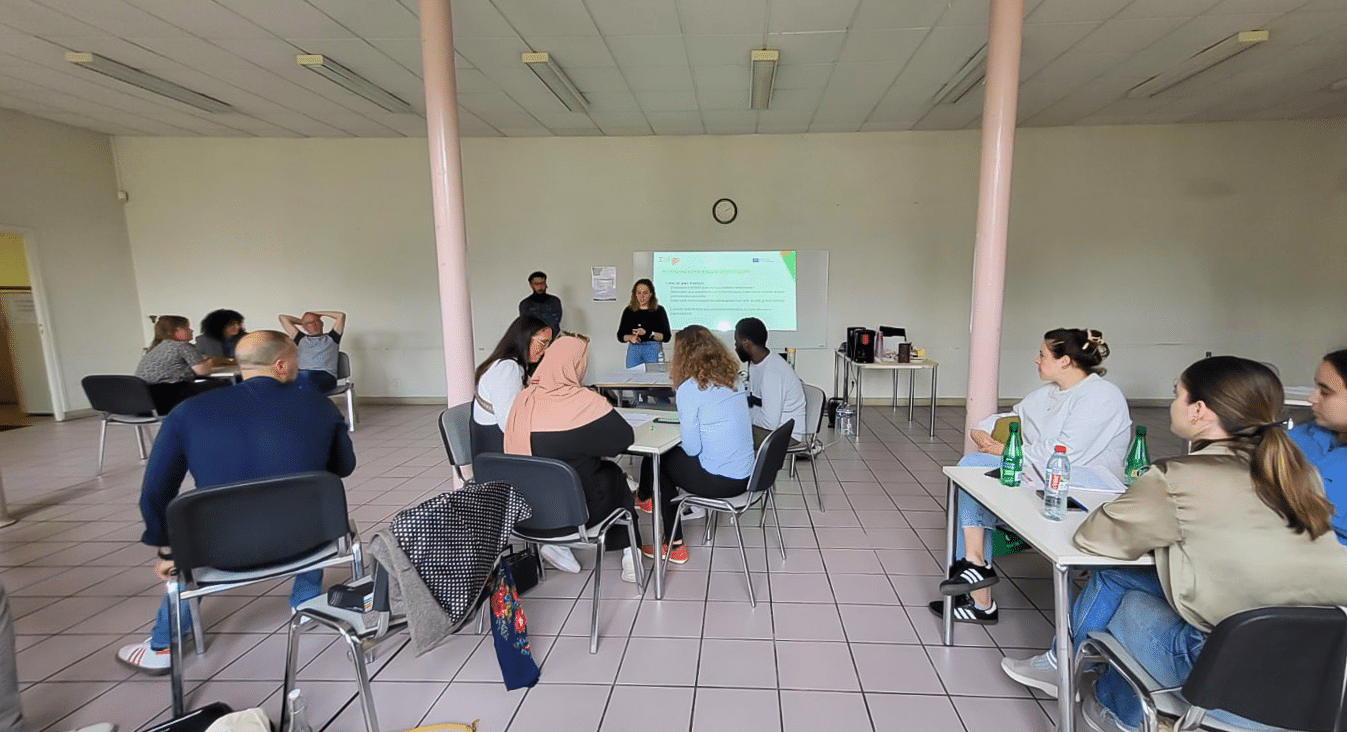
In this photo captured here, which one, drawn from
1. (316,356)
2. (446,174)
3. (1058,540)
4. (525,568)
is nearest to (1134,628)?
(1058,540)

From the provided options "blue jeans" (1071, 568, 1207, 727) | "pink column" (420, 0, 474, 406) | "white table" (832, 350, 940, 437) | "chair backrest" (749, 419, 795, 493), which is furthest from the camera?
"white table" (832, 350, 940, 437)

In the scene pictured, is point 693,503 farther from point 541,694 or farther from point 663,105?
point 663,105

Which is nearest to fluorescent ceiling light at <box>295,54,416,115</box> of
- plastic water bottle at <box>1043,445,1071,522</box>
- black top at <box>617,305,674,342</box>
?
black top at <box>617,305,674,342</box>

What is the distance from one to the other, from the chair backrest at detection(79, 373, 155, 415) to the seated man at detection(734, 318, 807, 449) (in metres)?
4.49

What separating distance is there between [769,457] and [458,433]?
1.60 meters

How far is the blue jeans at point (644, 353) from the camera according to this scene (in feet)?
17.7

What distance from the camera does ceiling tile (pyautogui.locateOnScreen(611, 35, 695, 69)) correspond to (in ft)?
13.0

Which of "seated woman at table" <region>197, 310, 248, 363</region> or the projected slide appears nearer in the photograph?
"seated woman at table" <region>197, 310, 248, 363</region>

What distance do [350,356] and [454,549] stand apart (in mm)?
6206

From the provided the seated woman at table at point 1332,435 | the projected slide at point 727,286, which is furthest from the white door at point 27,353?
the seated woman at table at point 1332,435

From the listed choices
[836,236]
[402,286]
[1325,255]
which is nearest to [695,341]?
[836,236]

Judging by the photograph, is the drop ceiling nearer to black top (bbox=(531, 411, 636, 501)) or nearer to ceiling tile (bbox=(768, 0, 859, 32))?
ceiling tile (bbox=(768, 0, 859, 32))

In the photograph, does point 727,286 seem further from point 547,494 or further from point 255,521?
point 255,521

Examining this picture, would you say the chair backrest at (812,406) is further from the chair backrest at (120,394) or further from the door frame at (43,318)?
the door frame at (43,318)
